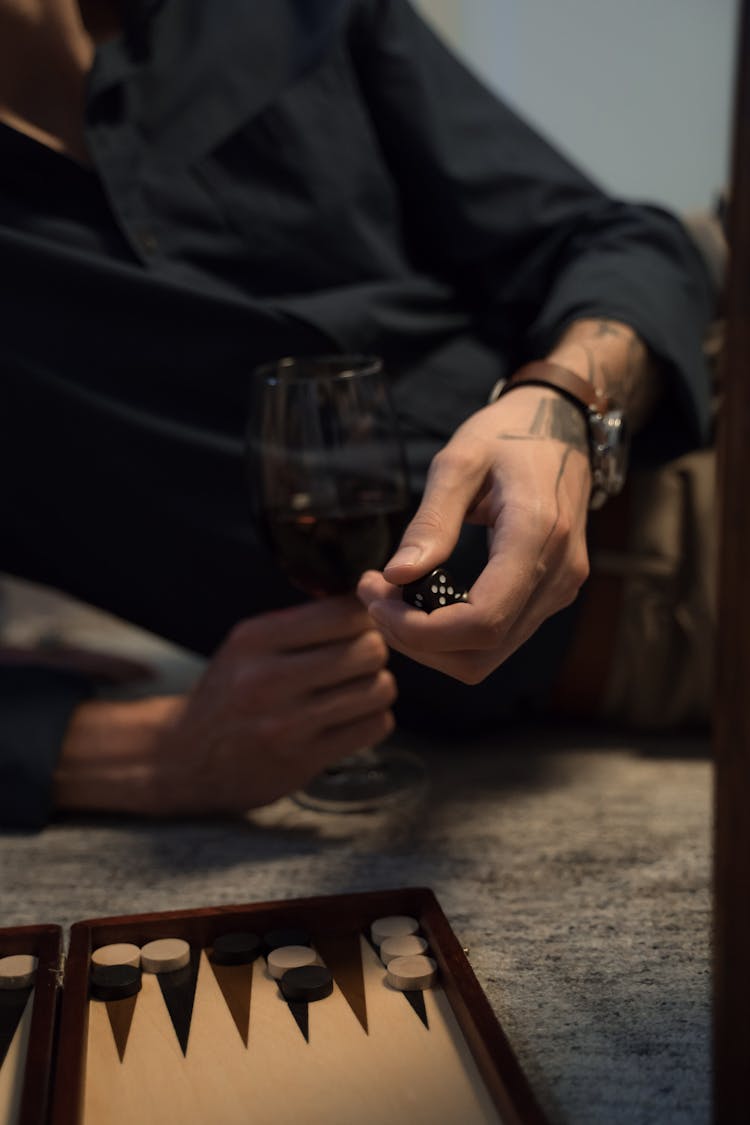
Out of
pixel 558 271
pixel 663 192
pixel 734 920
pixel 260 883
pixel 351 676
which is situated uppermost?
pixel 663 192

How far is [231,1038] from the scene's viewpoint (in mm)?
679

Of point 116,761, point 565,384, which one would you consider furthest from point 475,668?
point 116,761

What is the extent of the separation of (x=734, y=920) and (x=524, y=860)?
1.66 feet

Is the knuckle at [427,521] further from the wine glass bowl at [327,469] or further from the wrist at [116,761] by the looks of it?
the wrist at [116,761]

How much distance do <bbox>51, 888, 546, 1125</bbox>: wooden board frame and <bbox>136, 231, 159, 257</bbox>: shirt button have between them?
0.73 metres

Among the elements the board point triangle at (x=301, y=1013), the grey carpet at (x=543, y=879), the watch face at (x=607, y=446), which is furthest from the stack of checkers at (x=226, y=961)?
the watch face at (x=607, y=446)

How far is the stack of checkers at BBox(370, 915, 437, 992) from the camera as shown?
708mm

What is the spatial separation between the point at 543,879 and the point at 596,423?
0.38m

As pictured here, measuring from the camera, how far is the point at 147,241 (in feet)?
4.09

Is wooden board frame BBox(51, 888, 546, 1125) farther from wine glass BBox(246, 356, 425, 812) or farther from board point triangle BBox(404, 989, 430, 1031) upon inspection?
wine glass BBox(246, 356, 425, 812)

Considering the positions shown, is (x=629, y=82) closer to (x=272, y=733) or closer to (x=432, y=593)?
(x=272, y=733)

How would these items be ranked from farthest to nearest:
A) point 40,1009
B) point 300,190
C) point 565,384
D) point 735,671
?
point 300,190
point 565,384
point 40,1009
point 735,671

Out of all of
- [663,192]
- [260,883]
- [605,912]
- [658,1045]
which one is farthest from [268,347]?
[663,192]

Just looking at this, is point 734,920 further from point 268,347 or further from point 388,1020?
point 268,347
